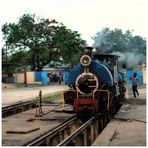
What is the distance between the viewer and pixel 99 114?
562 inches

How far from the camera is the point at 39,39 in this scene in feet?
159

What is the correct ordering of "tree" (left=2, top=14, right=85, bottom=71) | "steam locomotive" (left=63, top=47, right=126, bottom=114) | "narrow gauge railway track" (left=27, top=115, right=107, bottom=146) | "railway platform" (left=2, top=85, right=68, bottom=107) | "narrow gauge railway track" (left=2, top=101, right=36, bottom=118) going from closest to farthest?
"narrow gauge railway track" (left=27, top=115, right=107, bottom=146), "steam locomotive" (left=63, top=47, right=126, bottom=114), "narrow gauge railway track" (left=2, top=101, right=36, bottom=118), "railway platform" (left=2, top=85, right=68, bottom=107), "tree" (left=2, top=14, right=85, bottom=71)

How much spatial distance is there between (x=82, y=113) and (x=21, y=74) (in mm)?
37569

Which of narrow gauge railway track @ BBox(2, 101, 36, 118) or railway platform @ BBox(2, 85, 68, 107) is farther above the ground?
railway platform @ BBox(2, 85, 68, 107)

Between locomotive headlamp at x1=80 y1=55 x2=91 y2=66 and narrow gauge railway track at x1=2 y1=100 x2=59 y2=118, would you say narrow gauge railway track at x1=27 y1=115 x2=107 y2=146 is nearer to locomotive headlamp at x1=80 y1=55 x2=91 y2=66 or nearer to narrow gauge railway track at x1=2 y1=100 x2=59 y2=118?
locomotive headlamp at x1=80 y1=55 x2=91 y2=66

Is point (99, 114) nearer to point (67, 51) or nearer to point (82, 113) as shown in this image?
point (82, 113)

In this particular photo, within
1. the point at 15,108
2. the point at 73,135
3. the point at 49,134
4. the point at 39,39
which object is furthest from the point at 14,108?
the point at 39,39

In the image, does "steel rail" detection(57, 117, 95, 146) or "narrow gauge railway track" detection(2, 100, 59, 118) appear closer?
"steel rail" detection(57, 117, 95, 146)

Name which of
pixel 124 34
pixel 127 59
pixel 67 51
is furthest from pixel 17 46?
pixel 127 59

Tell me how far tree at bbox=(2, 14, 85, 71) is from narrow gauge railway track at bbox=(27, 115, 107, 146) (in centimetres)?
3407

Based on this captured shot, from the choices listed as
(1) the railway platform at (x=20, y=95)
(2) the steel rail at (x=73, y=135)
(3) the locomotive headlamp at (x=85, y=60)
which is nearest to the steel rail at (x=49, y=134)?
(2) the steel rail at (x=73, y=135)

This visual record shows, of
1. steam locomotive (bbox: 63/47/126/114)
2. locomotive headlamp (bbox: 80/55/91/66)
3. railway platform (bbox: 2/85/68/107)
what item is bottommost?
railway platform (bbox: 2/85/68/107)

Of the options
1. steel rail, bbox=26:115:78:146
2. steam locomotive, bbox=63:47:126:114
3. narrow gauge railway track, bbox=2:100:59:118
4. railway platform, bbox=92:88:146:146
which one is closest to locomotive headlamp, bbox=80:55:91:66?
steam locomotive, bbox=63:47:126:114

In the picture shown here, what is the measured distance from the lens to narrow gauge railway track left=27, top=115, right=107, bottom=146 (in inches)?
384
